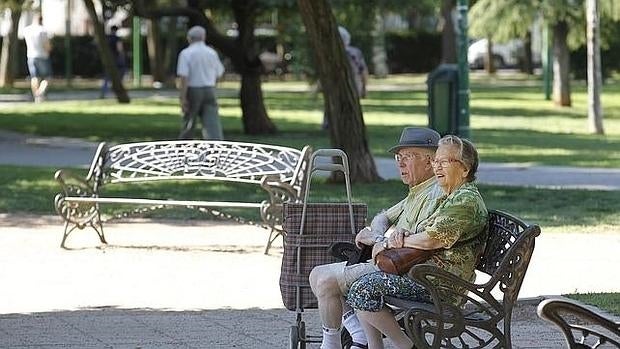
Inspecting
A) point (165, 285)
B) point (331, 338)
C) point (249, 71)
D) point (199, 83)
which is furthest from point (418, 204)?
point (249, 71)

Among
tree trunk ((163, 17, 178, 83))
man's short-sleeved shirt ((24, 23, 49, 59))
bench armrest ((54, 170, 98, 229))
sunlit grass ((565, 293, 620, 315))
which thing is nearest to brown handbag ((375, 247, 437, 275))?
sunlit grass ((565, 293, 620, 315))

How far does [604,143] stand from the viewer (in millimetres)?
24344

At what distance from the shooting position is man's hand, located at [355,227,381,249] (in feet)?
23.4

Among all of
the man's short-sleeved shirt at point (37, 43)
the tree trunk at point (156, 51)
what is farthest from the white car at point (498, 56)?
the man's short-sleeved shirt at point (37, 43)

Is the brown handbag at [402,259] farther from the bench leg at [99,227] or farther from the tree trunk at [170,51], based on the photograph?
the tree trunk at [170,51]

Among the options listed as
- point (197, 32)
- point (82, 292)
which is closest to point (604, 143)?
point (197, 32)

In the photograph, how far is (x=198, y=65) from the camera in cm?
2039

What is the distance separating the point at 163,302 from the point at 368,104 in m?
25.7

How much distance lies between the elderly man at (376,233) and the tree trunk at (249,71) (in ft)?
59.7

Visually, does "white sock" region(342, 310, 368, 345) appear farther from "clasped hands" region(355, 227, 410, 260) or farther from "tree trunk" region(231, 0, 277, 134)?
"tree trunk" region(231, 0, 277, 134)

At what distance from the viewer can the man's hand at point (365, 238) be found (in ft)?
23.4

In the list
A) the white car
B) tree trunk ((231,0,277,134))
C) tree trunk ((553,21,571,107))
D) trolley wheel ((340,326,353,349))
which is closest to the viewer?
trolley wheel ((340,326,353,349))

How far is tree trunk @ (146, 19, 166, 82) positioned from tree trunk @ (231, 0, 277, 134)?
63.6 ft

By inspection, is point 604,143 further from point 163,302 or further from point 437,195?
point 437,195
